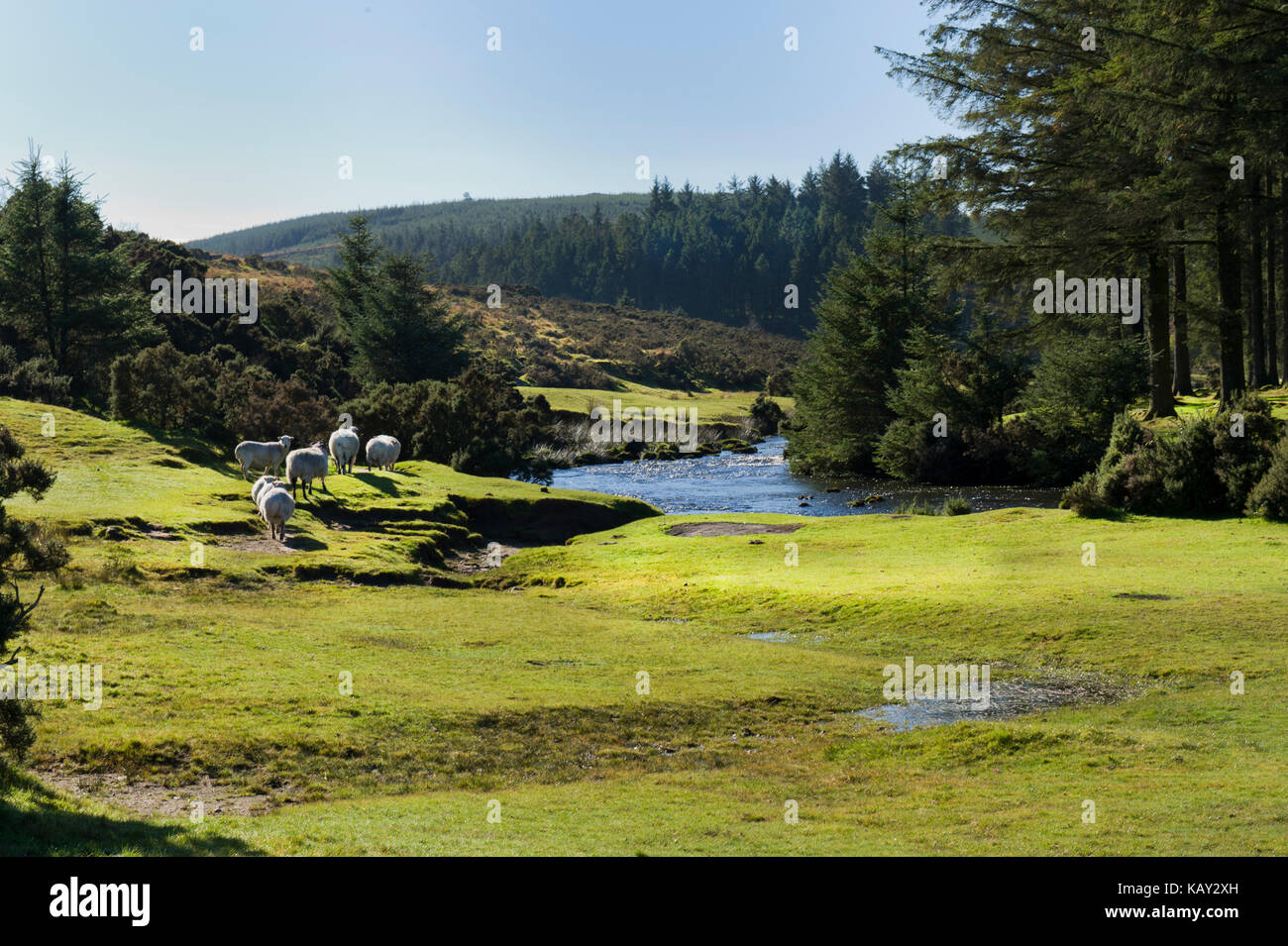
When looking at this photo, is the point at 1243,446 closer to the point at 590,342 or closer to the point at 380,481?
the point at 380,481

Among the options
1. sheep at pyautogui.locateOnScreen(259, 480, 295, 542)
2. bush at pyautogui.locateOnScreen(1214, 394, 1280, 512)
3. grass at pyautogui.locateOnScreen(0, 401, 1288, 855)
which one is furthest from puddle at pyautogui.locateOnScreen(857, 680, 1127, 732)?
sheep at pyautogui.locateOnScreen(259, 480, 295, 542)

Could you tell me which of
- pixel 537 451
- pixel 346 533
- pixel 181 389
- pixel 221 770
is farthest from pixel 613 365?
pixel 221 770

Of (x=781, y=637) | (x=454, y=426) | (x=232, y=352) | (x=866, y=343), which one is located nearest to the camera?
(x=781, y=637)

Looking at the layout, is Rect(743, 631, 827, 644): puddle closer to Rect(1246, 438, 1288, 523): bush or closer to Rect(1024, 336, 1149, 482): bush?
Rect(1246, 438, 1288, 523): bush

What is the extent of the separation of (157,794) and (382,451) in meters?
34.4

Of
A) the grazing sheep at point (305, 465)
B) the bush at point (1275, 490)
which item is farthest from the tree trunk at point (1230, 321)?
the grazing sheep at point (305, 465)

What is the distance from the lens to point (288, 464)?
34.6 meters

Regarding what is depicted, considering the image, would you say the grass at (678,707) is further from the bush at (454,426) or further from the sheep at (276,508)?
the bush at (454,426)

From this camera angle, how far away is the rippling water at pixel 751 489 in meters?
46.7

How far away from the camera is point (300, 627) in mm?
20438

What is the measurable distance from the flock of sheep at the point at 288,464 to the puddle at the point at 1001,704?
63.5 ft

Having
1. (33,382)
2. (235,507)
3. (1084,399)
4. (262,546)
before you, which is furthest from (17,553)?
(1084,399)
